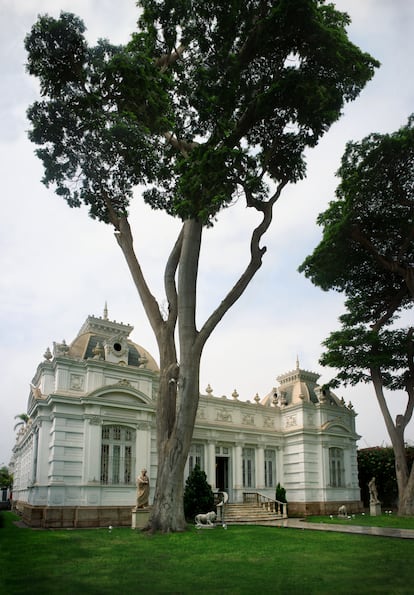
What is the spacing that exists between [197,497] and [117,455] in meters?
3.48

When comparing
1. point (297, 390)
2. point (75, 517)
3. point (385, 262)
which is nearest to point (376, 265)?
point (385, 262)

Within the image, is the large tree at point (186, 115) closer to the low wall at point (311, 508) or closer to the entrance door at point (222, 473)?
the entrance door at point (222, 473)

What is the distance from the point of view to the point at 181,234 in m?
17.5

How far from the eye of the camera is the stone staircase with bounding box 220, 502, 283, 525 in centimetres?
2091

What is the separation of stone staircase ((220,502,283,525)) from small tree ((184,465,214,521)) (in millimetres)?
830

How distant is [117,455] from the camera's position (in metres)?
20.0

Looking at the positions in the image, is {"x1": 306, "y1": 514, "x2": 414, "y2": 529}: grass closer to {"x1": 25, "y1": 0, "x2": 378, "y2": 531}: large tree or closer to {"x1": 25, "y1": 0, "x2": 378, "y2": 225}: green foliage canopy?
{"x1": 25, "y1": 0, "x2": 378, "y2": 531}: large tree

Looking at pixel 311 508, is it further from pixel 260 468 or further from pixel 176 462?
pixel 176 462

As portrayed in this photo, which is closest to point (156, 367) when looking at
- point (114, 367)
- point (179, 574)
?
point (114, 367)

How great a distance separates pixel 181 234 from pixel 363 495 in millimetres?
21543

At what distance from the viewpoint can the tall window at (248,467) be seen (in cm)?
2478

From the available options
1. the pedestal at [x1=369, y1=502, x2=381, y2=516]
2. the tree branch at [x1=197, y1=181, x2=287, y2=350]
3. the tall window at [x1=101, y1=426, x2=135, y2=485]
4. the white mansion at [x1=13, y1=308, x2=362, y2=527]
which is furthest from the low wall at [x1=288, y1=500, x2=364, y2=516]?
the tree branch at [x1=197, y1=181, x2=287, y2=350]

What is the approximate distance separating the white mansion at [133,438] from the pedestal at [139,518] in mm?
2692

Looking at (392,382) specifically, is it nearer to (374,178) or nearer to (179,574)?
(374,178)
